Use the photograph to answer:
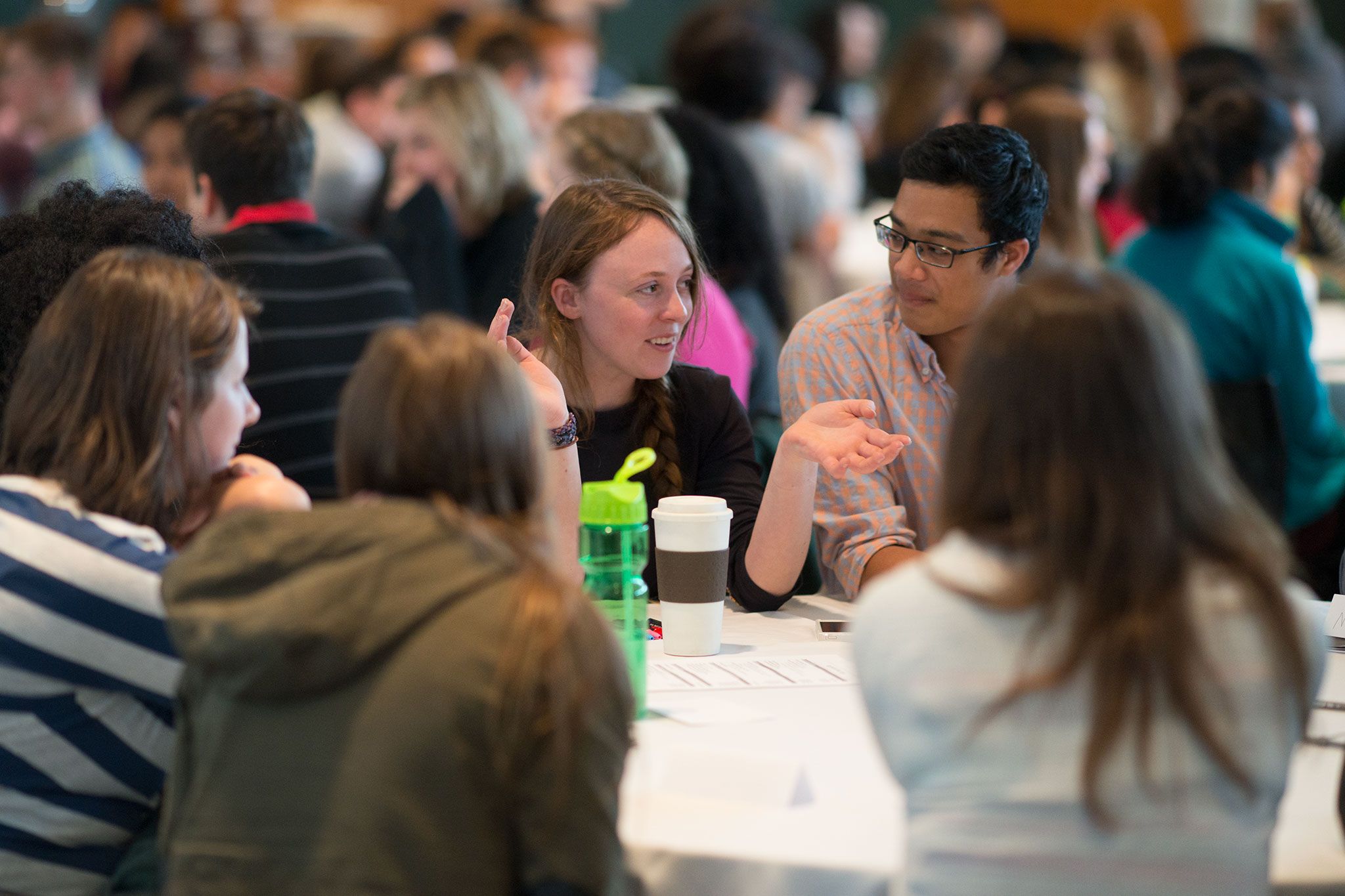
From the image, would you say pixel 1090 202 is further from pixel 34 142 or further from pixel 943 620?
pixel 34 142

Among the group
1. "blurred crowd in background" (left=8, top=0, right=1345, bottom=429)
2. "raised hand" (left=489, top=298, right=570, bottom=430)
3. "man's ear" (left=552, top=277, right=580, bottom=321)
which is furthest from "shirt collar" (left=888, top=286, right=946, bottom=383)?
"blurred crowd in background" (left=8, top=0, right=1345, bottom=429)

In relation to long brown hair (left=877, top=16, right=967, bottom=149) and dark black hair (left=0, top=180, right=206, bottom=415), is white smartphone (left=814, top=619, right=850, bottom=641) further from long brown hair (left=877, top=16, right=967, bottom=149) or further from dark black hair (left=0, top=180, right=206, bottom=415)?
long brown hair (left=877, top=16, right=967, bottom=149)

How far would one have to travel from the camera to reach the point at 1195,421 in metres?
1.21

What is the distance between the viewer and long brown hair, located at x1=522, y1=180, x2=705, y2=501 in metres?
2.29

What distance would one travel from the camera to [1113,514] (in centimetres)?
117

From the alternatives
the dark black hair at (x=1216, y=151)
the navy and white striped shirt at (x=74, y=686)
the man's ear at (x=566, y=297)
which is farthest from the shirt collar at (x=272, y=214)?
the dark black hair at (x=1216, y=151)

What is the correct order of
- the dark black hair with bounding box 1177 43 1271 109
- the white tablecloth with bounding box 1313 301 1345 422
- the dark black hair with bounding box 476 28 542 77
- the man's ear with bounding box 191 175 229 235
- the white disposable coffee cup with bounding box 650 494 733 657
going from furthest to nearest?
the dark black hair with bounding box 476 28 542 77
the dark black hair with bounding box 1177 43 1271 109
the white tablecloth with bounding box 1313 301 1345 422
the man's ear with bounding box 191 175 229 235
the white disposable coffee cup with bounding box 650 494 733 657

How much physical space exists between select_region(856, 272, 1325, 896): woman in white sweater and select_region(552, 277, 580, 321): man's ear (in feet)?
3.87

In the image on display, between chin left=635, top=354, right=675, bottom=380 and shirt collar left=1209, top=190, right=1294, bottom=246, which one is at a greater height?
shirt collar left=1209, top=190, right=1294, bottom=246

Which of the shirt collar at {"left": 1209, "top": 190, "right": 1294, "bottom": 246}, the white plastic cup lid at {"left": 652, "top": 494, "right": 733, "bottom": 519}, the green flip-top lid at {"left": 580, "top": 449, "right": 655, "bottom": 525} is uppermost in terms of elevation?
the shirt collar at {"left": 1209, "top": 190, "right": 1294, "bottom": 246}

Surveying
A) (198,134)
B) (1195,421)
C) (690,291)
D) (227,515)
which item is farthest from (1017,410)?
(198,134)

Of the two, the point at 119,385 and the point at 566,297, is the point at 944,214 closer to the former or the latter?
the point at 566,297

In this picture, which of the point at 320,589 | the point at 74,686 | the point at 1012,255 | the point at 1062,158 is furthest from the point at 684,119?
the point at 320,589

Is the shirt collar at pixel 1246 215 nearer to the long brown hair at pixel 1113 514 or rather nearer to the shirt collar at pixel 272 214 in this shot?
the shirt collar at pixel 272 214
